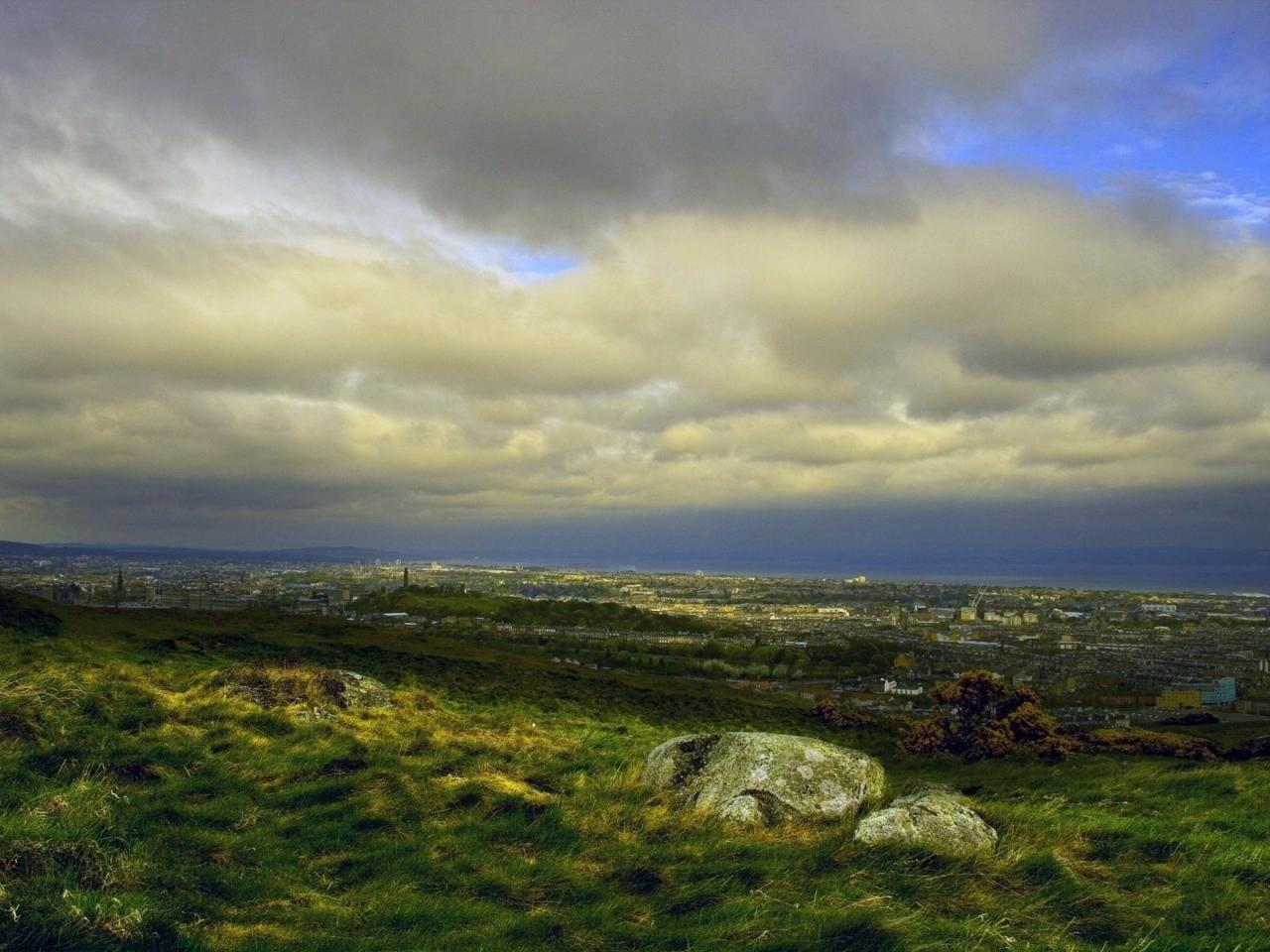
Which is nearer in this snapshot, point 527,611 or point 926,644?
point 926,644

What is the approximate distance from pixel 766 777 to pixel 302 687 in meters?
11.0

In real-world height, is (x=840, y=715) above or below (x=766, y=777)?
below

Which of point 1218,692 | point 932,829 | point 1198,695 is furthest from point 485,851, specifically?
point 1218,692

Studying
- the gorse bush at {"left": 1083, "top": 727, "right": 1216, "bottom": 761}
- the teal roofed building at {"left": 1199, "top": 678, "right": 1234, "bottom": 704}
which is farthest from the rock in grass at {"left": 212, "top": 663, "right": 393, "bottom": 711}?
the teal roofed building at {"left": 1199, "top": 678, "right": 1234, "bottom": 704}

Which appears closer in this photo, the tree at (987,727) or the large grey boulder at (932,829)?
the large grey boulder at (932,829)

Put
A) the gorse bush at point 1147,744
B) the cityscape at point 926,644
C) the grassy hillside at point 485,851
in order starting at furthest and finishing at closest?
the cityscape at point 926,644 < the gorse bush at point 1147,744 < the grassy hillside at point 485,851

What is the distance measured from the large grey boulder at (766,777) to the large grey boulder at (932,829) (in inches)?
45.9

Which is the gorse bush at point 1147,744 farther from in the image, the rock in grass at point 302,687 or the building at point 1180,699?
the building at point 1180,699

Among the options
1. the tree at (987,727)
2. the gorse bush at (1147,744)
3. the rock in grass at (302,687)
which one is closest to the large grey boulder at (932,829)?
the rock in grass at (302,687)

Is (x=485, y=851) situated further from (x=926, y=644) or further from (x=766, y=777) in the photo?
(x=926, y=644)

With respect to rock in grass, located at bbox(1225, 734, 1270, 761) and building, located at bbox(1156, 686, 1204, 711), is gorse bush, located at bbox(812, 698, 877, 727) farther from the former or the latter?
building, located at bbox(1156, 686, 1204, 711)

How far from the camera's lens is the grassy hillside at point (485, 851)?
714 centimetres

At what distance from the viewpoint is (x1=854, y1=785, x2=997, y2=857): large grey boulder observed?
31.4 feet

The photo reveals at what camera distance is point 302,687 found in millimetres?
17031
